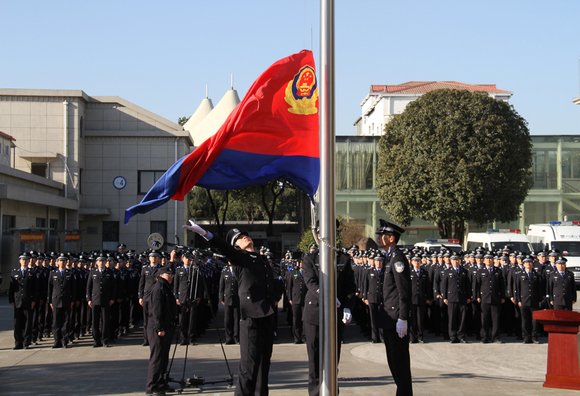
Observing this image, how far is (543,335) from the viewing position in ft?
41.0

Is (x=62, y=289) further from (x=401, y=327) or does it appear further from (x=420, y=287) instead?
(x=401, y=327)

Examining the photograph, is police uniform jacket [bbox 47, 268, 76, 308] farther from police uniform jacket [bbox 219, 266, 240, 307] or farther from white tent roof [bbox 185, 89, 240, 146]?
white tent roof [bbox 185, 89, 240, 146]

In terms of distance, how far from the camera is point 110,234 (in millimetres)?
33125

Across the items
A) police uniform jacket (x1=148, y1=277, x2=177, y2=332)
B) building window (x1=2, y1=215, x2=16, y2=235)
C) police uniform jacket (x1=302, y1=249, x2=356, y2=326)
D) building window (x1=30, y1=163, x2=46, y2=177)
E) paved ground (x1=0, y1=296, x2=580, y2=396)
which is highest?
building window (x1=30, y1=163, x2=46, y2=177)

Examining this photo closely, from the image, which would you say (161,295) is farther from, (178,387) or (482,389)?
(482,389)

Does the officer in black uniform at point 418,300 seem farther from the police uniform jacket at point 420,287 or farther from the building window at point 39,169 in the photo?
the building window at point 39,169

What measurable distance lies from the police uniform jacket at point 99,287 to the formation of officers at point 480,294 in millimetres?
5491

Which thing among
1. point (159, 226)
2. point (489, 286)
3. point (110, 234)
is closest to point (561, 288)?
point (489, 286)

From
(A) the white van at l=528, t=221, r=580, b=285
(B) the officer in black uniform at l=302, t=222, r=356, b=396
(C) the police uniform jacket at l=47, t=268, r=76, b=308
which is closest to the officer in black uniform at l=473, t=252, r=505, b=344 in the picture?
(B) the officer in black uniform at l=302, t=222, r=356, b=396

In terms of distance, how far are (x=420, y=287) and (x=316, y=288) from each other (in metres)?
6.13

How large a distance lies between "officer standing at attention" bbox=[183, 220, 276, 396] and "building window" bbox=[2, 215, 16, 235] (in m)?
19.3

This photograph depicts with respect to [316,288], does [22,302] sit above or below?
below

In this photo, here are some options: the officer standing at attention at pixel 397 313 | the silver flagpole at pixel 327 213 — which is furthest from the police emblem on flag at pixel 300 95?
the officer standing at attention at pixel 397 313

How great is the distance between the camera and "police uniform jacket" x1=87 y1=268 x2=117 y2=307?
11211 millimetres
